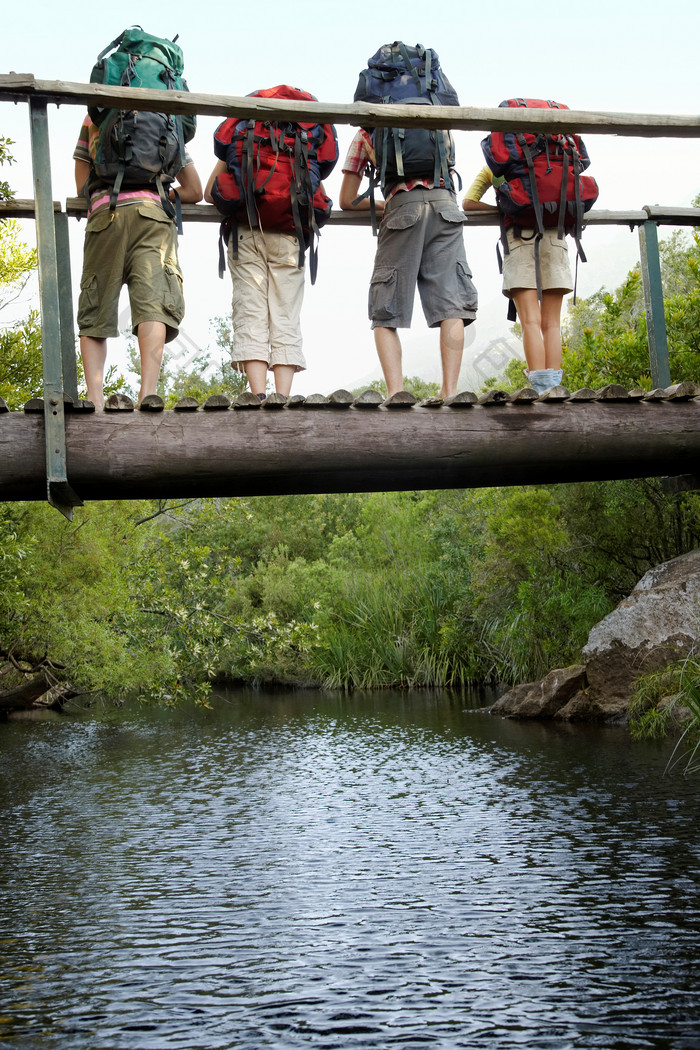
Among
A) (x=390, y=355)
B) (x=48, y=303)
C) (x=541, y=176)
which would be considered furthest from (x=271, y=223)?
(x=541, y=176)

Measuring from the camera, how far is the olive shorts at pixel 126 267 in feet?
16.4

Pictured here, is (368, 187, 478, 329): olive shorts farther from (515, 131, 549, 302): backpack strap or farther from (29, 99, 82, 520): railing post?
(29, 99, 82, 520): railing post

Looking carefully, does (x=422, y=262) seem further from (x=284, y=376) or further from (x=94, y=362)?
(x=94, y=362)

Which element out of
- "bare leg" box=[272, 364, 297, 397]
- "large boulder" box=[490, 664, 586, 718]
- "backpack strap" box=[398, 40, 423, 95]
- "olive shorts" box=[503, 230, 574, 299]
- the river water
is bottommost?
the river water

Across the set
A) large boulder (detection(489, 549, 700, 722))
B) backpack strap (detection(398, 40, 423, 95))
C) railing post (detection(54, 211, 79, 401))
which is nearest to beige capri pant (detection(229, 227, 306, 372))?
railing post (detection(54, 211, 79, 401))

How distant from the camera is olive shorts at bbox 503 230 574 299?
5.56 metres

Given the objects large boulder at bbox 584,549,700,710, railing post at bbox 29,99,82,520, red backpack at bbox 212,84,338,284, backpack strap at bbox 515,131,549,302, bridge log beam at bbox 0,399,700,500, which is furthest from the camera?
large boulder at bbox 584,549,700,710

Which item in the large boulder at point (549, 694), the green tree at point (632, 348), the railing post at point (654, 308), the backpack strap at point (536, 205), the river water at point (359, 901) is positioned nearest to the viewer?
the river water at point (359, 901)

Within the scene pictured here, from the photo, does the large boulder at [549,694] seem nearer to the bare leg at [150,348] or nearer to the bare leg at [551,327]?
the bare leg at [551,327]

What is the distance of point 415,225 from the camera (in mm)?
5266

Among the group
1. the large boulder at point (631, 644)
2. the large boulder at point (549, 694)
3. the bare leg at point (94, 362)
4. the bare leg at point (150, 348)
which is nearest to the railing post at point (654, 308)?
the bare leg at point (150, 348)

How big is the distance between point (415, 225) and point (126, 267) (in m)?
1.36

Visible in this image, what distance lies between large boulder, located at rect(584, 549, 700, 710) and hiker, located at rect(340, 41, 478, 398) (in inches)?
223

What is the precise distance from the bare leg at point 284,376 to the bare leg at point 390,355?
43cm
